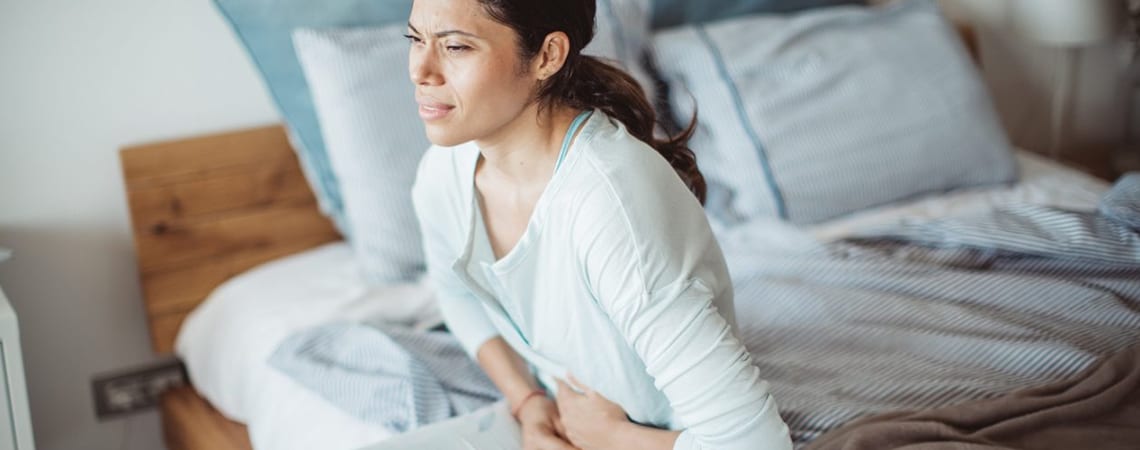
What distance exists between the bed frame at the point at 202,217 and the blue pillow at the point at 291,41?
0.34 ft

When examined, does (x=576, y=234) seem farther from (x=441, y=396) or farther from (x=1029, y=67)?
(x=1029, y=67)

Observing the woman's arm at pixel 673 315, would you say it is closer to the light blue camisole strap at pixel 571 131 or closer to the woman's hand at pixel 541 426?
the light blue camisole strap at pixel 571 131

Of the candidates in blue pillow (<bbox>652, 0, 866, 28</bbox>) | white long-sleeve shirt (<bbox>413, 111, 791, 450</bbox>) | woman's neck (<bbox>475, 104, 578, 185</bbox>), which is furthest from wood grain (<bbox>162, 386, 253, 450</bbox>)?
blue pillow (<bbox>652, 0, 866, 28</bbox>)

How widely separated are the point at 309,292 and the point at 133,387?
0.46 meters

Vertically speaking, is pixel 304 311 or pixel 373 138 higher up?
pixel 373 138

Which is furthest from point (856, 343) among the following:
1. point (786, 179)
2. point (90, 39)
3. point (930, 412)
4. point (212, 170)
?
point (90, 39)

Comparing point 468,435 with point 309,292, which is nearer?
point 468,435

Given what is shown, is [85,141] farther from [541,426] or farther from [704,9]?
[704,9]

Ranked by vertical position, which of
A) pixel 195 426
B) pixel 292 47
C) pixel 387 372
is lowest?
pixel 195 426

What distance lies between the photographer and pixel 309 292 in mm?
1786

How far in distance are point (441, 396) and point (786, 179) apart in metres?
0.79

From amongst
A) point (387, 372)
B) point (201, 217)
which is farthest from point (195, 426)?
point (387, 372)

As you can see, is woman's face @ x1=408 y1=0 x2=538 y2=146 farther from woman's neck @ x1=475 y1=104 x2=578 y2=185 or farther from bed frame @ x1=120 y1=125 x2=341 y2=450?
bed frame @ x1=120 y1=125 x2=341 y2=450

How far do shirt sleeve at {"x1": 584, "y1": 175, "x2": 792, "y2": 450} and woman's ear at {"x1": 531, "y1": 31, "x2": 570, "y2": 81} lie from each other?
Answer: 15 cm
